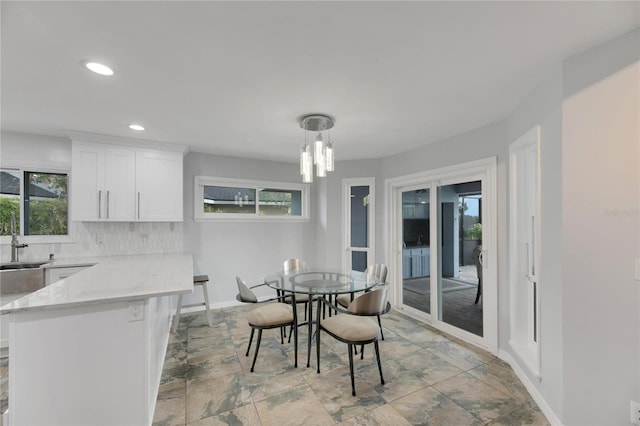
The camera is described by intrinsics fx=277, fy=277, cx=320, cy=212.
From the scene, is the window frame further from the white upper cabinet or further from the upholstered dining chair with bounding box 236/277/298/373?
the upholstered dining chair with bounding box 236/277/298/373

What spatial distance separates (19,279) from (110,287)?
1.91 meters

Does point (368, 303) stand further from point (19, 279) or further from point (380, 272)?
point (19, 279)

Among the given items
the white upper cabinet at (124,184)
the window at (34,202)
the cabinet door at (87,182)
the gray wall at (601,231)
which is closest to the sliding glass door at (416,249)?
the gray wall at (601,231)

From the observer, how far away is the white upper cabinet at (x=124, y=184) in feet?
10.9

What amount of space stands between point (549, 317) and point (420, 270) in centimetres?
212

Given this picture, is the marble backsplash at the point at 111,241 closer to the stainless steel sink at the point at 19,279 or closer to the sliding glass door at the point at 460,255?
the stainless steel sink at the point at 19,279

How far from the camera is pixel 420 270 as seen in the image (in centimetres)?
Answer: 405

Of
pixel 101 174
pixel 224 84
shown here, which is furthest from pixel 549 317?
pixel 101 174

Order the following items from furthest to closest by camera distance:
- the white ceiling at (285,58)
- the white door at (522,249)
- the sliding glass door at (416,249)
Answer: the sliding glass door at (416,249) → the white door at (522,249) → the white ceiling at (285,58)

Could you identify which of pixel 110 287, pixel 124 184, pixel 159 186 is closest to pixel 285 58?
pixel 110 287

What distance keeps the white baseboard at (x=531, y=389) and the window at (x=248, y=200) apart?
3431mm

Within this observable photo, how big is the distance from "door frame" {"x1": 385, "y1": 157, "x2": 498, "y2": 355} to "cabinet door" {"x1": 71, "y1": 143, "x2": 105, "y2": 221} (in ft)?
12.8

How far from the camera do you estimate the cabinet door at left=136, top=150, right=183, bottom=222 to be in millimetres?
3623

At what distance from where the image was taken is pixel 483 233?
3068 millimetres
